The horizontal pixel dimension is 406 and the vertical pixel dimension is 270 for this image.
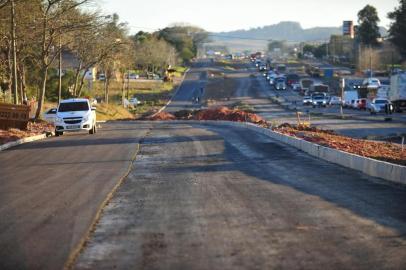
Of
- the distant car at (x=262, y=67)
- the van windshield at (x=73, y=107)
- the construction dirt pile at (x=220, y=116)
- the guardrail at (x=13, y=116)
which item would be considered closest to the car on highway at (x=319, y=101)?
the construction dirt pile at (x=220, y=116)

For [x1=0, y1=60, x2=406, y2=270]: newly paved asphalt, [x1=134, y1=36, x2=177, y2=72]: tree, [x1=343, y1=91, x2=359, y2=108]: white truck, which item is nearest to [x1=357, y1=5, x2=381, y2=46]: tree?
[x1=134, y1=36, x2=177, y2=72]: tree

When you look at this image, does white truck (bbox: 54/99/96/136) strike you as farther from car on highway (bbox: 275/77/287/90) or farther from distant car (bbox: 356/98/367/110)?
car on highway (bbox: 275/77/287/90)

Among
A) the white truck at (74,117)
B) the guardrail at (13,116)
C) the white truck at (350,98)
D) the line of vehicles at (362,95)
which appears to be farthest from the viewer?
the white truck at (350,98)

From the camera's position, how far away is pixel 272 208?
12750 mm

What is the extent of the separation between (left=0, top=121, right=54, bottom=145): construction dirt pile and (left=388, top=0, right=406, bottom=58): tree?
99094mm

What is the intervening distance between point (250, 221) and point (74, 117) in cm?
2775

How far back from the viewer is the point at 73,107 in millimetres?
38750

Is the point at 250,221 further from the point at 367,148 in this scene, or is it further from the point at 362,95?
the point at 362,95

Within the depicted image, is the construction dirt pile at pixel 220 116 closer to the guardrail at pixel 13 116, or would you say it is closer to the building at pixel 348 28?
the guardrail at pixel 13 116

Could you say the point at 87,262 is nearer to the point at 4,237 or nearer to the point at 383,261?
the point at 4,237

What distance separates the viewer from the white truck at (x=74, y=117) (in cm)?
3806

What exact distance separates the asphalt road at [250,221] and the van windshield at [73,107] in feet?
62.2

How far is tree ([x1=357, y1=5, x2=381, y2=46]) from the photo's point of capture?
170 m

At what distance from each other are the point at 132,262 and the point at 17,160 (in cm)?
1625
